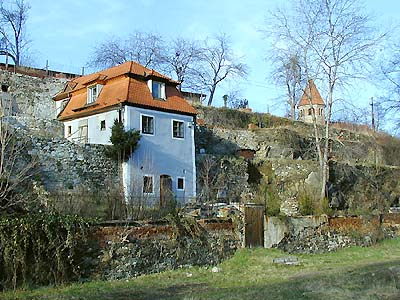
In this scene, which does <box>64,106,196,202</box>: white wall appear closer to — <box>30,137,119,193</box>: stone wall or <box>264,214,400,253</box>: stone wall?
<box>30,137,119,193</box>: stone wall

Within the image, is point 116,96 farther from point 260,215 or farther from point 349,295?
point 349,295

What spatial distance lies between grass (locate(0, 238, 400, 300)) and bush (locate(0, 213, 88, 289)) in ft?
1.32

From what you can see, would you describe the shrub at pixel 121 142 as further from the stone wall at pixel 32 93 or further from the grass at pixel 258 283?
the stone wall at pixel 32 93

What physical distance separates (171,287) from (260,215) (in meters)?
6.41

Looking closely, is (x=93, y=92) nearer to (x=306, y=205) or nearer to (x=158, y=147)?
(x=158, y=147)

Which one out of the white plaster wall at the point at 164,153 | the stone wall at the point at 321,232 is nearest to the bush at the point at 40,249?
the stone wall at the point at 321,232

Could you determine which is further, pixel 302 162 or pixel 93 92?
pixel 302 162

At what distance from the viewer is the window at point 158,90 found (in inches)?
1064

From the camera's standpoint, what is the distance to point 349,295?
427 inches

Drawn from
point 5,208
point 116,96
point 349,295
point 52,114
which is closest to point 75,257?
point 5,208

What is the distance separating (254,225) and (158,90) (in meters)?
11.7

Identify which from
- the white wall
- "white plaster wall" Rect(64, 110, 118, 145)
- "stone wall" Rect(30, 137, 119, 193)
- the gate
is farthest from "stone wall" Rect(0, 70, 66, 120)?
the gate

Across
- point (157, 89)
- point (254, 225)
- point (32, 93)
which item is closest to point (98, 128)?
point (157, 89)

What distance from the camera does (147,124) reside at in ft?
84.9
